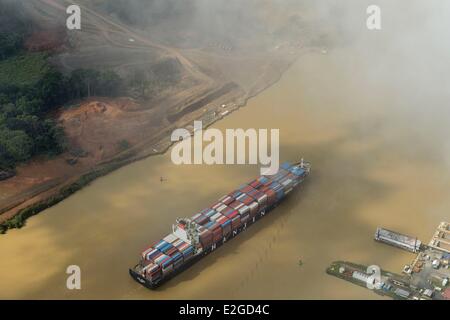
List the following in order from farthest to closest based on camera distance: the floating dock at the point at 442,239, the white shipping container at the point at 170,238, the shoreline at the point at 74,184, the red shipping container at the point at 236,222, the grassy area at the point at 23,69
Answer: the grassy area at the point at 23,69 < the shoreline at the point at 74,184 < the red shipping container at the point at 236,222 < the floating dock at the point at 442,239 < the white shipping container at the point at 170,238

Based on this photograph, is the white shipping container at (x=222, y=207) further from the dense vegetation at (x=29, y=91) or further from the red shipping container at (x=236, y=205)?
the dense vegetation at (x=29, y=91)

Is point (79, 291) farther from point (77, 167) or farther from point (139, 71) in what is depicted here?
point (139, 71)

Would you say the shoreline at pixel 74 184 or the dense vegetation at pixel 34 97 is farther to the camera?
the dense vegetation at pixel 34 97

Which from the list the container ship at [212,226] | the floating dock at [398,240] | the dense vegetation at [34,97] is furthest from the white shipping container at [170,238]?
the dense vegetation at [34,97]

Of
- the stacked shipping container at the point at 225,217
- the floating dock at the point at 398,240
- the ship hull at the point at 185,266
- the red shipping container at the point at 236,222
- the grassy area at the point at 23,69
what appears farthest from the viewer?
the grassy area at the point at 23,69

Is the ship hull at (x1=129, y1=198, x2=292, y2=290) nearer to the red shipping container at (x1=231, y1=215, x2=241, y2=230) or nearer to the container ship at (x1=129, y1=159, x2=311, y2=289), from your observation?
the container ship at (x1=129, y1=159, x2=311, y2=289)

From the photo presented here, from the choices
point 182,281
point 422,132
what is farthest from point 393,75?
point 182,281

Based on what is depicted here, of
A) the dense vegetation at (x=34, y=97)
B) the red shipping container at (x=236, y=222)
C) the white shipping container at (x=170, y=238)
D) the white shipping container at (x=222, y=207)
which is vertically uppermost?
the dense vegetation at (x=34, y=97)
